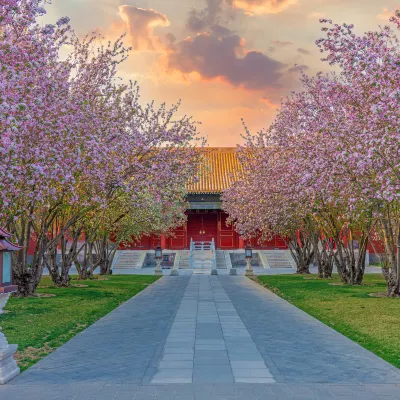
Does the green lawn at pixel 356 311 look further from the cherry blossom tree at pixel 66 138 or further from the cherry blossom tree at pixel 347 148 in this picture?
the cherry blossom tree at pixel 66 138

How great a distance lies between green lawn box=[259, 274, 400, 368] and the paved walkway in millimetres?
526

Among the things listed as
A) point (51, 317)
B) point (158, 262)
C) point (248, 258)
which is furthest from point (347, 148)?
point (158, 262)

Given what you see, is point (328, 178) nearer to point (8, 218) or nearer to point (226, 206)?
point (8, 218)

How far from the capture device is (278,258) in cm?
4553

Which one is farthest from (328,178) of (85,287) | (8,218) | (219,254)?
(219,254)

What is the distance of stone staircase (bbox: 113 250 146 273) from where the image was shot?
44.1 m

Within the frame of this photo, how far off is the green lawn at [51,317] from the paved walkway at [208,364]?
0.42 meters

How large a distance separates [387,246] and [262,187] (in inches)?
277

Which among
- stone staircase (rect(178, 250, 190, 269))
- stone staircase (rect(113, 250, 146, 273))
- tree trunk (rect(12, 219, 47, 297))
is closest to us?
tree trunk (rect(12, 219, 47, 297))

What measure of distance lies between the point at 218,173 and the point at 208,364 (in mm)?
43056

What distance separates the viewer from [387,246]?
64.2ft

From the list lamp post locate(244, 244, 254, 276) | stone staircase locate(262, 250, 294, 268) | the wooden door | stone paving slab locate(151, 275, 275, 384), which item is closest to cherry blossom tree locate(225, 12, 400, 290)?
stone paving slab locate(151, 275, 275, 384)

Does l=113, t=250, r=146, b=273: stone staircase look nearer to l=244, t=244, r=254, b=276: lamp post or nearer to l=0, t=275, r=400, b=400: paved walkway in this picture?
l=244, t=244, r=254, b=276: lamp post

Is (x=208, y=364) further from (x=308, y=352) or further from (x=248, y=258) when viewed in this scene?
(x=248, y=258)
